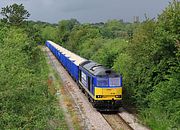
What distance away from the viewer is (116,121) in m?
22.9

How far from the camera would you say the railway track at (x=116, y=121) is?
69.3ft

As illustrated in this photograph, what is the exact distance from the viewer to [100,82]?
24797 millimetres

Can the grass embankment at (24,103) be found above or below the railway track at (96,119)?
above

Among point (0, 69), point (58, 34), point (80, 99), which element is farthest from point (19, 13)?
point (58, 34)

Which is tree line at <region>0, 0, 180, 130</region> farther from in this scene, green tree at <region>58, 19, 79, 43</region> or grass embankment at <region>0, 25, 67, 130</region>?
green tree at <region>58, 19, 79, 43</region>

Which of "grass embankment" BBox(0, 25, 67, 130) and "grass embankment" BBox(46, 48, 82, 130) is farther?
"grass embankment" BBox(46, 48, 82, 130)

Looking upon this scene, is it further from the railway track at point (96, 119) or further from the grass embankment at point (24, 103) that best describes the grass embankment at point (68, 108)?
the grass embankment at point (24, 103)

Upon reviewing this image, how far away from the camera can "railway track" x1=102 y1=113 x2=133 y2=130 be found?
21.1 metres

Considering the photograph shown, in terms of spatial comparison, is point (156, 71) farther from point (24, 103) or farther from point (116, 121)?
point (24, 103)

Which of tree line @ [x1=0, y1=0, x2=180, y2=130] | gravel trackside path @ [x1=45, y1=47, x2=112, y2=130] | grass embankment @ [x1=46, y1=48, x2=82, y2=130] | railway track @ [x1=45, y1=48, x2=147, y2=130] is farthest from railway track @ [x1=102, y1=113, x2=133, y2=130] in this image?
grass embankment @ [x1=46, y1=48, x2=82, y2=130]

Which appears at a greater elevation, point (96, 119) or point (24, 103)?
point (24, 103)

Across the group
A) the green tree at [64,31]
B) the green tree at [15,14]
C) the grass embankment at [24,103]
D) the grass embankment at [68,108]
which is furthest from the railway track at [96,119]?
the green tree at [64,31]

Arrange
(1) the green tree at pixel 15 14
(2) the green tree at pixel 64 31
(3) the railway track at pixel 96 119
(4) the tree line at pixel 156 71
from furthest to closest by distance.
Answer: (2) the green tree at pixel 64 31
(1) the green tree at pixel 15 14
(3) the railway track at pixel 96 119
(4) the tree line at pixel 156 71

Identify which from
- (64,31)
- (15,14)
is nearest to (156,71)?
(15,14)
